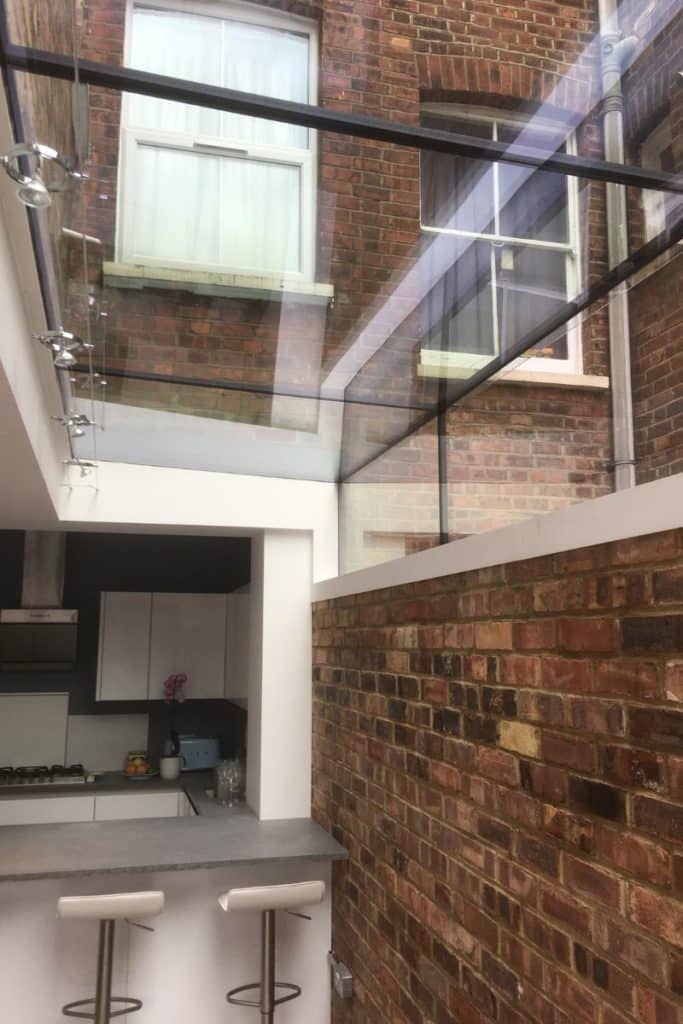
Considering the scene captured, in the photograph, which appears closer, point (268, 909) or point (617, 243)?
point (617, 243)

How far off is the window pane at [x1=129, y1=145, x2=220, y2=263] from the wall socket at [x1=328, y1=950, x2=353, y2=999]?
280 cm

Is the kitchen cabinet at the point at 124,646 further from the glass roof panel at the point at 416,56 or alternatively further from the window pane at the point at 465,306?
the glass roof panel at the point at 416,56

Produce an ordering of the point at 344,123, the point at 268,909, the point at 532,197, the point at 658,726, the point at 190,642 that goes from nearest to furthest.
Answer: the point at 658,726 → the point at 344,123 → the point at 532,197 → the point at 268,909 → the point at 190,642

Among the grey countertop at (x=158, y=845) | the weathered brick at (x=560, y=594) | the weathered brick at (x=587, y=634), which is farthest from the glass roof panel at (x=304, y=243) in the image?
the grey countertop at (x=158, y=845)

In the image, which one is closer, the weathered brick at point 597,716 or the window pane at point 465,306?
the weathered brick at point 597,716

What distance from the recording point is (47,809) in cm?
532

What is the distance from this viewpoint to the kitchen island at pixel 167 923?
3369 mm

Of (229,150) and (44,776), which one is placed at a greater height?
(229,150)

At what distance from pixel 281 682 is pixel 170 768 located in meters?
2.06

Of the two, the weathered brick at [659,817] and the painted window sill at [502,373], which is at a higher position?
the painted window sill at [502,373]

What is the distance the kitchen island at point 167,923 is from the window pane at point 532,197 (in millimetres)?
2480

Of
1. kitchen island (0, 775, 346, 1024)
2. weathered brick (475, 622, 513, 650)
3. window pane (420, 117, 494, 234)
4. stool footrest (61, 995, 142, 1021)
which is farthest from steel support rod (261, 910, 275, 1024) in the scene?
window pane (420, 117, 494, 234)

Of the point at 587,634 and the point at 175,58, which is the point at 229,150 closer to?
the point at 175,58

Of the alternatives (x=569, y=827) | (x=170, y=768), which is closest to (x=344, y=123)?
(x=569, y=827)
